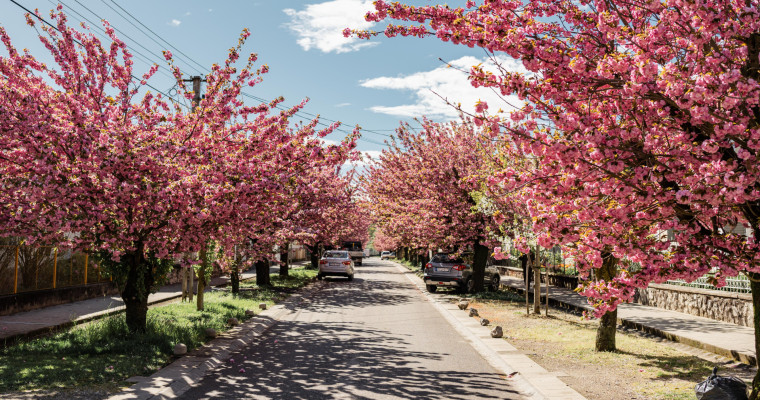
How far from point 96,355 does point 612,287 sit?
8.09m

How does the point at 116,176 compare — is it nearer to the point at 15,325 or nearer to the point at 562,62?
the point at 15,325

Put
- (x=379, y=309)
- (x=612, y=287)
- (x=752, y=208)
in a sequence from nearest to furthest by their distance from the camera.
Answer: (x=752, y=208), (x=612, y=287), (x=379, y=309)

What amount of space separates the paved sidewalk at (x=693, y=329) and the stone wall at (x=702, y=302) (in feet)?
0.82

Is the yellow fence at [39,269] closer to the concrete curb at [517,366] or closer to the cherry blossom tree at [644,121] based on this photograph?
the concrete curb at [517,366]

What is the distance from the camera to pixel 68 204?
9.17 m

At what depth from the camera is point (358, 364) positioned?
943cm

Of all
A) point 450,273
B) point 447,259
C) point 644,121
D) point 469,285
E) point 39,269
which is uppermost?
point 644,121

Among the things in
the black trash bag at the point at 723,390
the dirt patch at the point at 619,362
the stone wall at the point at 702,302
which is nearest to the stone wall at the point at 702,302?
the stone wall at the point at 702,302

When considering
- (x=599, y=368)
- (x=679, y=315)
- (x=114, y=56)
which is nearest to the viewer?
(x=599, y=368)

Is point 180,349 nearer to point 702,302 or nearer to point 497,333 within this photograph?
point 497,333

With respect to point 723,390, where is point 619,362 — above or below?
below

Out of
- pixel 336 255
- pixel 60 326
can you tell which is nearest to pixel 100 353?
pixel 60 326

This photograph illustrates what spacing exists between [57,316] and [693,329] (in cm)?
1552

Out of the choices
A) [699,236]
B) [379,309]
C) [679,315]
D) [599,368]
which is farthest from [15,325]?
[679,315]
